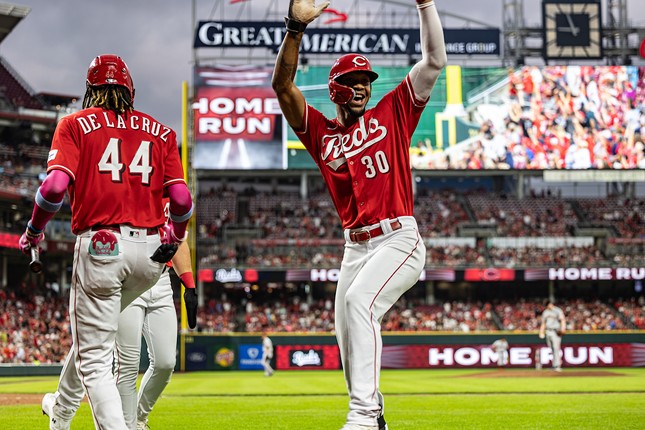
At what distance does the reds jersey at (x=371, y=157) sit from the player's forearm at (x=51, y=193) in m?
1.71

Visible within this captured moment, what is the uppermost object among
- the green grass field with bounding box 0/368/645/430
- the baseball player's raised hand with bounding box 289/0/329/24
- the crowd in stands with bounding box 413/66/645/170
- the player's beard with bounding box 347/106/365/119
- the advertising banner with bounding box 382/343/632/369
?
the crowd in stands with bounding box 413/66/645/170

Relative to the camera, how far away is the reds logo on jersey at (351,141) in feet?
18.4

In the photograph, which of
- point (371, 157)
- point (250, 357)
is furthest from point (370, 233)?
point (250, 357)

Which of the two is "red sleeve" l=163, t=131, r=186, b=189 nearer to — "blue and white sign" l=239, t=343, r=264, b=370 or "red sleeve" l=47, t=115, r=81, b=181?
"red sleeve" l=47, t=115, r=81, b=181

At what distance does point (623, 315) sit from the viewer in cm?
3788

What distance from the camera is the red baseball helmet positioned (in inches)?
215

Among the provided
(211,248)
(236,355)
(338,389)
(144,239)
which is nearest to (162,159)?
(144,239)

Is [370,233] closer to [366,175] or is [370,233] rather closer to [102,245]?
[366,175]

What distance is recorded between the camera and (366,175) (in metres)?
5.56

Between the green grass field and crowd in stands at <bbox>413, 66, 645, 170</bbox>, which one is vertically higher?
crowd in stands at <bbox>413, 66, 645, 170</bbox>

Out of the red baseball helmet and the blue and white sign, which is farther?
the blue and white sign

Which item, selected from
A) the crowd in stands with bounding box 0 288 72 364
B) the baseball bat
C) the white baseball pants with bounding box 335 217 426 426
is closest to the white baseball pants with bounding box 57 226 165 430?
the baseball bat

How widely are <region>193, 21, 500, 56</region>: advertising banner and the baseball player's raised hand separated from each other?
126 ft

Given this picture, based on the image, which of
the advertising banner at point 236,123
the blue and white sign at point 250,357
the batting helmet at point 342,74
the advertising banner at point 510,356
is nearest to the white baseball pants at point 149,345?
the batting helmet at point 342,74
